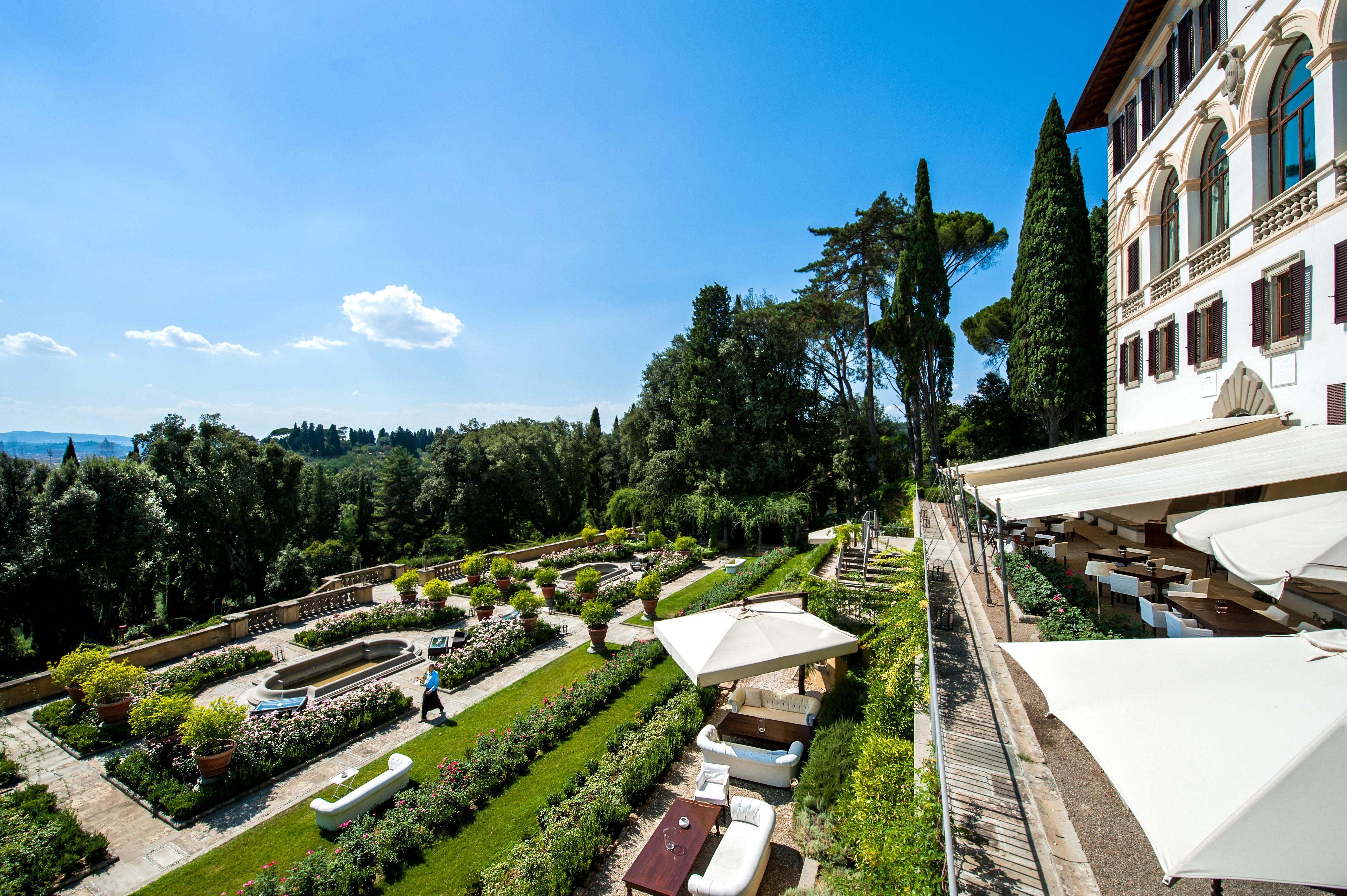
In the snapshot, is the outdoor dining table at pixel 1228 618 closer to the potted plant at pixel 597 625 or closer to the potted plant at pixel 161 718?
the potted plant at pixel 597 625

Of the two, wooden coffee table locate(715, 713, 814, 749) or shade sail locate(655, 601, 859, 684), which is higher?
shade sail locate(655, 601, 859, 684)

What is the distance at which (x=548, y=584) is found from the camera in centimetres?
1920

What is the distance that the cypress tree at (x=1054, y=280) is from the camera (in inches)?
906

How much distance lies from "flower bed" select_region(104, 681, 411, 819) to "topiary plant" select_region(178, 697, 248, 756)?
1.07ft

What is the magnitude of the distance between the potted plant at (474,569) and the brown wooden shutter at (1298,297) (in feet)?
74.2

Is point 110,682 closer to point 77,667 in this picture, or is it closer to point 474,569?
point 77,667

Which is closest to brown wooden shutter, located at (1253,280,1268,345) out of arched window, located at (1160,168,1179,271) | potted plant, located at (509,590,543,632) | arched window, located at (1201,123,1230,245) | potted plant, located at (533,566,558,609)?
arched window, located at (1201,123,1230,245)

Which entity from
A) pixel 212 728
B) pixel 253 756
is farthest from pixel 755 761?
pixel 212 728

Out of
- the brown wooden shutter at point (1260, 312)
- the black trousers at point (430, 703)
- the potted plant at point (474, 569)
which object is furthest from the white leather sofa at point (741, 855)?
the potted plant at point (474, 569)

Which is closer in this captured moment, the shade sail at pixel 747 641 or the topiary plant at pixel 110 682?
the shade sail at pixel 747 641

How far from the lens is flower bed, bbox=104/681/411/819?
867cm

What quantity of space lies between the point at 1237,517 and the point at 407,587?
20166mm

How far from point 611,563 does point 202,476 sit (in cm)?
1883

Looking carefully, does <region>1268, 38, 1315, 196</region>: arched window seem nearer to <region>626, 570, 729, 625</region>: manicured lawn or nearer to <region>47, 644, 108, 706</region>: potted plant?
<region>626, 570, 729, 625</region>: manicured lawn
